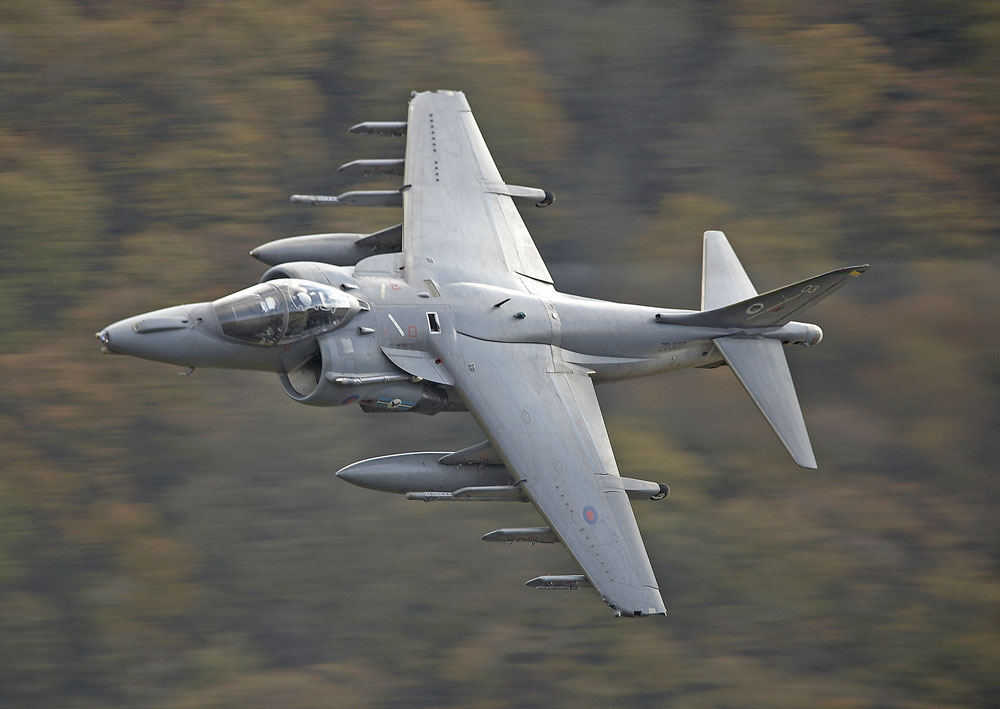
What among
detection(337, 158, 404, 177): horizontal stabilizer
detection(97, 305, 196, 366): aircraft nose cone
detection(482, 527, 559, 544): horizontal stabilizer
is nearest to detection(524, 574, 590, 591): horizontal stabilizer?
detection(482, 527, 559, 544): horizontal stabilizer

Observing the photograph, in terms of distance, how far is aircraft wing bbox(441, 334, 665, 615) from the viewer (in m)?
18.7

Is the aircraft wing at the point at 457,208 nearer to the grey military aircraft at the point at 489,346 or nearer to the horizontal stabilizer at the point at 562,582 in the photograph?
the grey military aircraft at the point at 489,346

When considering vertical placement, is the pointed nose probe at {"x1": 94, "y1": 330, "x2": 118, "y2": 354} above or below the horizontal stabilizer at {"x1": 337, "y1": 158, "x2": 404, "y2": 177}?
below

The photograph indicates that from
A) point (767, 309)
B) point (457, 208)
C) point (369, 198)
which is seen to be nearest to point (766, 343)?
point (767, 309)

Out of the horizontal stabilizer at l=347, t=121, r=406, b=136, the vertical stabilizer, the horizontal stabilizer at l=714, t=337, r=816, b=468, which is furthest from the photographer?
the horizontal stabilizer at l=347, t=121, r=406, b=136

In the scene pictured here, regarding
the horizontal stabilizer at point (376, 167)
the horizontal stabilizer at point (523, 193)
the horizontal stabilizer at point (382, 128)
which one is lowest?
the horizontal stabilizer at point (523, 193)

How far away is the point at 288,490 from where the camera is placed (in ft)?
85.2

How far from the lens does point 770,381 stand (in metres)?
21.2

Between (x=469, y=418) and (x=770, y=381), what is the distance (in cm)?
730

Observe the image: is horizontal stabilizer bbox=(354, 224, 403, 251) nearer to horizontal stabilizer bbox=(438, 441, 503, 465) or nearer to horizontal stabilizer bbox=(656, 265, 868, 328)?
horizontal stabilizer bbox=(438, 441, 503, 465)

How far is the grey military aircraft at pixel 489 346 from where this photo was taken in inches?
756

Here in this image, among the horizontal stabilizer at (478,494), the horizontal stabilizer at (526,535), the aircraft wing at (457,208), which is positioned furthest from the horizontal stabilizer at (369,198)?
the horizontal stabilizer at (526,535)

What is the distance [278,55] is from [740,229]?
11.7m

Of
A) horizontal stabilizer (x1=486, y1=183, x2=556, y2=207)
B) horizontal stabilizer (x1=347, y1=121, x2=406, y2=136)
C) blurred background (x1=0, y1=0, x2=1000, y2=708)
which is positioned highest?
horizontal stabilizer (x1=347, y1=121, x2=406, y2=136)
